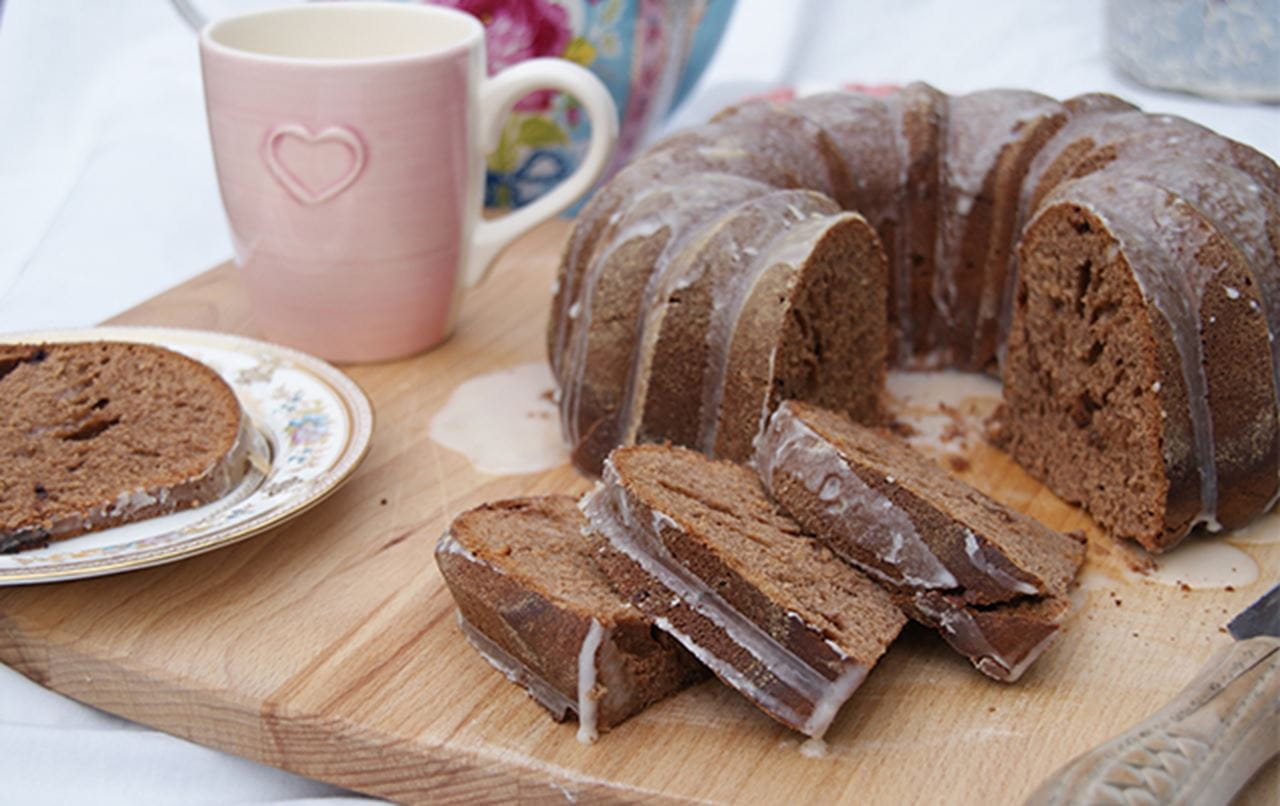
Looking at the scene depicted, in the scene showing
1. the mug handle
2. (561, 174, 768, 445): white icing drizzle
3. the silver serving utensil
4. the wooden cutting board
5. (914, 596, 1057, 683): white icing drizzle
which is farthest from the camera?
the mug handle

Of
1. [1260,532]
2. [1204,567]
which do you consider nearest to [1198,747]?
[1204,567]

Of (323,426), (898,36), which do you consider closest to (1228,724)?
(323,426)

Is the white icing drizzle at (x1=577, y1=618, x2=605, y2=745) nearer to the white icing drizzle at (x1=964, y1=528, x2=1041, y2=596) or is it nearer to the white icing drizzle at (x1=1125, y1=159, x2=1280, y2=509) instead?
the white icing drizzle at (x1=964, y1=528, x2=1041, y2=596)

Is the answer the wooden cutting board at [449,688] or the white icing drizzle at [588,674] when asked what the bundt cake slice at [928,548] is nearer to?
the wooden cutting board at [449,688]

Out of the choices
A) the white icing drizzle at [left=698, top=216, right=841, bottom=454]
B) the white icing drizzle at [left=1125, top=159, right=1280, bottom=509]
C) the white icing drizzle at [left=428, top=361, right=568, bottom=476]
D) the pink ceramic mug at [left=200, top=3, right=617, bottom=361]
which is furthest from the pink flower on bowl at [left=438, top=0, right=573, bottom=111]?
the white icing drizzle at [left=1125, top=159, right=1280, bottom=509]

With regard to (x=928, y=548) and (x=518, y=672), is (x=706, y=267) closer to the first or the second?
(x=928, y=548)

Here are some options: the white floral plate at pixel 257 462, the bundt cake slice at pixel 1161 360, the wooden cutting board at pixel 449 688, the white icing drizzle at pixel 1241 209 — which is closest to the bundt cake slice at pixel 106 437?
the white floral plate at pixel 257 462
